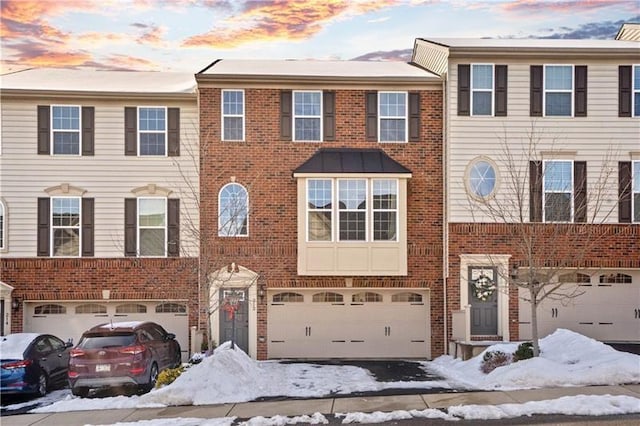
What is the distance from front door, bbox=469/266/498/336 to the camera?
2136cm

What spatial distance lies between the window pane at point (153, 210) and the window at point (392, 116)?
744 cm

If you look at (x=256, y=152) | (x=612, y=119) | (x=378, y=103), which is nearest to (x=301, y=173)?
(x=256, y=152)

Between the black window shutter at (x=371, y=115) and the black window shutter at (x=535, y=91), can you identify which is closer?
the black window shutter at (x=535, y=91)

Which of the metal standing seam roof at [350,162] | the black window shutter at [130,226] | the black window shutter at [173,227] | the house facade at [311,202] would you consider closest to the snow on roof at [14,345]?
the black window shutter at [130,226]

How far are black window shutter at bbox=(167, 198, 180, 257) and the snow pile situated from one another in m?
9.15

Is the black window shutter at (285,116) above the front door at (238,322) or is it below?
above

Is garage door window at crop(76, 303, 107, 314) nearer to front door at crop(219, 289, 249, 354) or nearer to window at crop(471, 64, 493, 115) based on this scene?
front door at crop(219, 289, 249, 354)

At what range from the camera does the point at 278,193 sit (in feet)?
71.9

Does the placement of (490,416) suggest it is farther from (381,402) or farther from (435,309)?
(435,309)

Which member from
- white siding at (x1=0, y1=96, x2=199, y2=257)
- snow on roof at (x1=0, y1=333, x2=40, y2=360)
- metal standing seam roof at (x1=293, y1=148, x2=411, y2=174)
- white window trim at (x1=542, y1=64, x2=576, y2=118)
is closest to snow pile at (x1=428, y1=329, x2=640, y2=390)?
metal standing seam roof at (x1=293, y1=148, x2=411, y2=174)

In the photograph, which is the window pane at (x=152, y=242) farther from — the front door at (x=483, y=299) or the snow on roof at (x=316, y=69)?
the front door at (x=483, y=299)

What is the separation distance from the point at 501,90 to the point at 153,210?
11.6 metres

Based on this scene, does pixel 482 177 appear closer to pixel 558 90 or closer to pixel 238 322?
pixel 558 90

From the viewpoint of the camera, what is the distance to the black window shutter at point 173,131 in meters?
22.3
